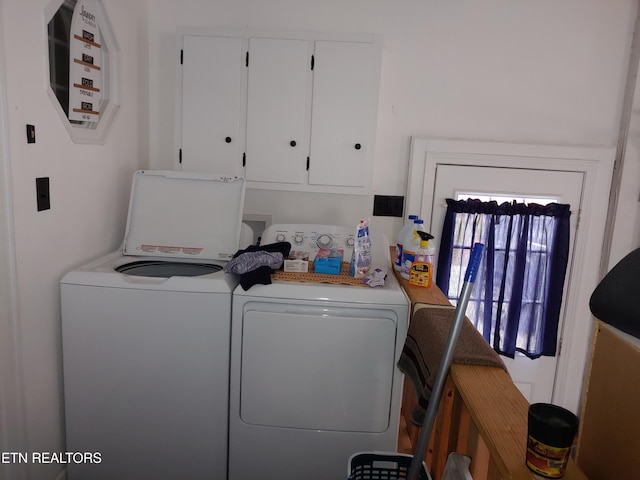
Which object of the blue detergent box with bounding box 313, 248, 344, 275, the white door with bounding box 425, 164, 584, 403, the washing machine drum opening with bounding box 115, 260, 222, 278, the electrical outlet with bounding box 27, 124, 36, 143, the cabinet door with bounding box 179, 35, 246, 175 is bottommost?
the washing machine drum opening with bounding box 115, 260, 222, 278

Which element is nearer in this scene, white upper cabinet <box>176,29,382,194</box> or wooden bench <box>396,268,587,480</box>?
wooden bench <box>396,268,587,480</box>

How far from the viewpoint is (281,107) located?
2469 millimetres

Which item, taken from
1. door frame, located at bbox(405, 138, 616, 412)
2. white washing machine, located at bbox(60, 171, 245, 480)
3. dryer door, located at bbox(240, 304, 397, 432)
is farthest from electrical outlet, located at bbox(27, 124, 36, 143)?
door frame, located at bbox(405, 138, 616, 412)

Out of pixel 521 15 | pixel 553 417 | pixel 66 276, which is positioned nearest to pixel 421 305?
pixel 553 417

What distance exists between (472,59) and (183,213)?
1656 mm

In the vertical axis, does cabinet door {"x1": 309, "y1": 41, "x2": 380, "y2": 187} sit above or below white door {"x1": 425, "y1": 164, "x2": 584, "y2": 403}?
above

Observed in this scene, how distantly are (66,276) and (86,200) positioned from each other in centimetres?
35

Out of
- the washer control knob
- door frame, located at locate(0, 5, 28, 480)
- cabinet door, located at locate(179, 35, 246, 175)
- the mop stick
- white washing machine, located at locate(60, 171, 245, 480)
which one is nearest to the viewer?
the mop stick

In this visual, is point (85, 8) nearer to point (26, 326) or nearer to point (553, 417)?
point (26, 326)

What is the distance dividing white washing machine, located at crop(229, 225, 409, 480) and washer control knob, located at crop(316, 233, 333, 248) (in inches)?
15.4

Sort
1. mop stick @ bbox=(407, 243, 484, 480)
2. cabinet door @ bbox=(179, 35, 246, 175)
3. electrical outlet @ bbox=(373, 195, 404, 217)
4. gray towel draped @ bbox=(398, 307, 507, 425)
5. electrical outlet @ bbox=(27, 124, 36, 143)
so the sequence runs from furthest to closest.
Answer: electrical outlet @ bbox=(373, 195, 404, 217) < cabinet door @ bbox=(179, 35, 246, 175) < electrical outlet @ bbox=(27, 124, 36, 143) < gray towel draped @ bbox=(398, 307, 507, 425) < mop stick @ bbox=(407, 243, 484, 480)

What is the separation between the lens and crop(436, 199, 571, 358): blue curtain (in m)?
2.54

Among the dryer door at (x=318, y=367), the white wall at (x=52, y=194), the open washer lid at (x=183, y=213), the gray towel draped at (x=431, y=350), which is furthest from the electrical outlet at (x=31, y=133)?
the gray towel draped at (x=431, y=350)

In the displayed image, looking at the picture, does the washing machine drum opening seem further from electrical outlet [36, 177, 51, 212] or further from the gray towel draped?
the gray towel draped
